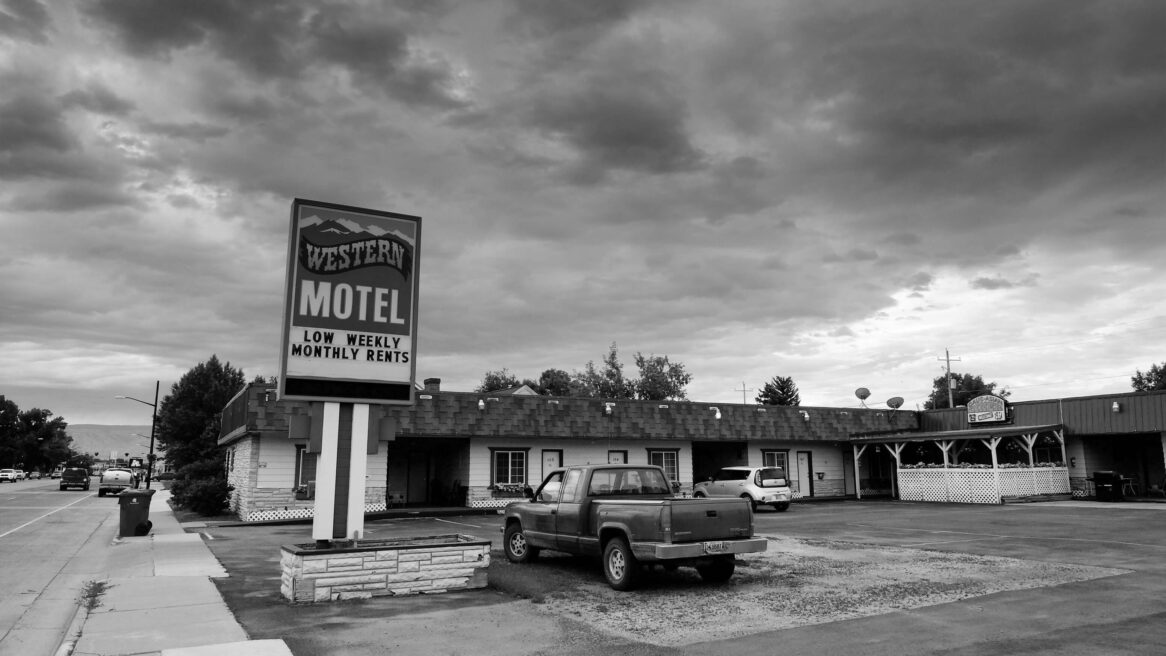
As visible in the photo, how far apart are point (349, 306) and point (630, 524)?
5.05m

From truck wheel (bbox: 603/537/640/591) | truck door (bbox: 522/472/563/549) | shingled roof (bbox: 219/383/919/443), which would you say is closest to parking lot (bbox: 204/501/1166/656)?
truck wheel (bbox: 603/537/640/591)

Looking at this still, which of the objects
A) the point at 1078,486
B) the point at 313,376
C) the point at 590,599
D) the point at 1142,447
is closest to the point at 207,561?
the point at 313,376

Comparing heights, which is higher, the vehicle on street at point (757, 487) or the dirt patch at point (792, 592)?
the vehicle on street at point (757, 487)

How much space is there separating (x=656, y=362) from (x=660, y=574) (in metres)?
60.9

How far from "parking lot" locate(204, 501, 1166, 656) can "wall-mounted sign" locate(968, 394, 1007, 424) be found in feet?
60.3

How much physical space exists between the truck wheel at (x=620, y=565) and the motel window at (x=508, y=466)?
18.7 meters

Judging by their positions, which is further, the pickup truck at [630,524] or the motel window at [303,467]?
the motel window at [303,467]

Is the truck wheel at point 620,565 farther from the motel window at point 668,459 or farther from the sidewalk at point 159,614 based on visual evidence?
the motel window at point 668,459

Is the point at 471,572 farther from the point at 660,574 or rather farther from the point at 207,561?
the point at 207,561

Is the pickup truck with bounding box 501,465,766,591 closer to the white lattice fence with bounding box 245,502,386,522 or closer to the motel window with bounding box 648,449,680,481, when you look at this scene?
the white lattice fence with bounding box 245,502,386,522

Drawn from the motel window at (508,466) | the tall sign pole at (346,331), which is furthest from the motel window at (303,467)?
the tall sign pole at (346,331)

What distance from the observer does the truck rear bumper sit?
9711 mm

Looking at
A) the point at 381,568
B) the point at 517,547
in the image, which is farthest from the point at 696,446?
the point at 381,568

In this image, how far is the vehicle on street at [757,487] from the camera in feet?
89.2
